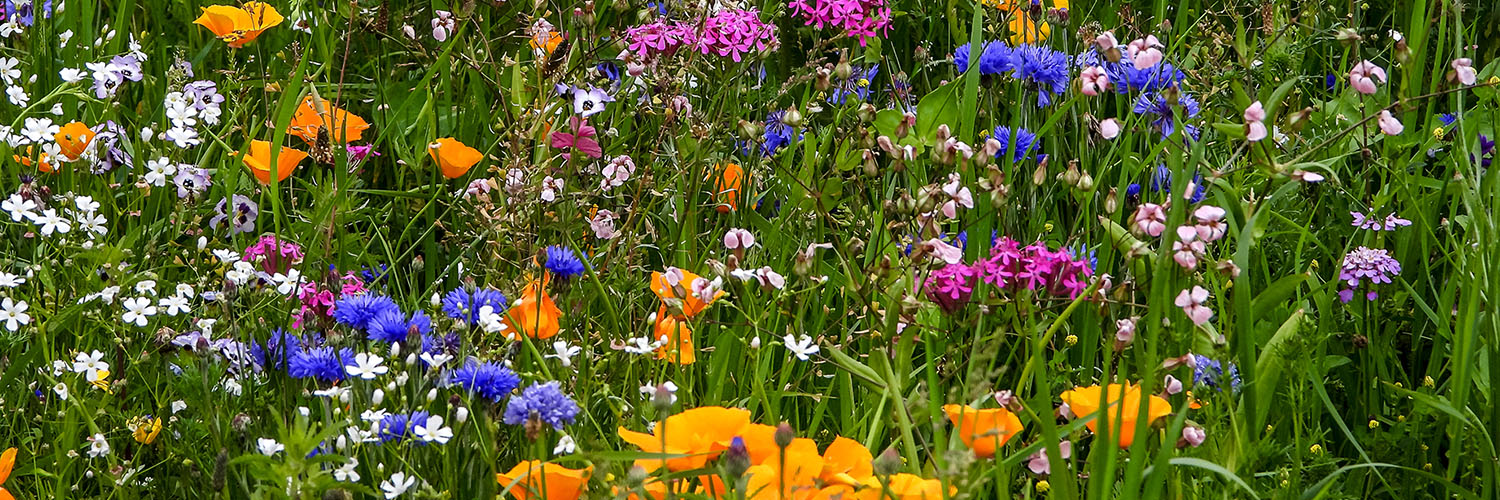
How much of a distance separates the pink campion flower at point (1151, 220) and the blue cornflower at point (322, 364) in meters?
0.81

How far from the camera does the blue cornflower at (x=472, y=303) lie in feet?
5.29

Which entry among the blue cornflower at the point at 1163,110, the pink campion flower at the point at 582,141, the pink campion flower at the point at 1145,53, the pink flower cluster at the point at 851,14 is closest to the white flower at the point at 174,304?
the pink campion flower at the point at 582,141

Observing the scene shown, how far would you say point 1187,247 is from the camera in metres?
1.31

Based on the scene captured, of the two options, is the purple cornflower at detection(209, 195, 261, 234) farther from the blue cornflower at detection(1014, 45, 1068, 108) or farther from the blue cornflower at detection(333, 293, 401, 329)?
the blue cornflower at detection(1014, 45, 1068, 108)

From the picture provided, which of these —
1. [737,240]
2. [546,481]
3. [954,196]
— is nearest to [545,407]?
[546,481]

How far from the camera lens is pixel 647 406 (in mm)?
1496

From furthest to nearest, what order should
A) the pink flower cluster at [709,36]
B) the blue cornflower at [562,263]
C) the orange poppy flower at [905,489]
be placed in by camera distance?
1. the pink flower cluster at [709,36]
2. the blue cornflower at [562,263]
3. the orange poppy flower at [905,489]

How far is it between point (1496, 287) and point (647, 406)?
0.91 m

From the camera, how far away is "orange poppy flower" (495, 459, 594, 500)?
1.18m

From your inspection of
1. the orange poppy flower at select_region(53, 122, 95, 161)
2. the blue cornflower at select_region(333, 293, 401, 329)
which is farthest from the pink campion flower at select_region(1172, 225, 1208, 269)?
the orange poppy flower at select_region(53, 122, 95, 161)

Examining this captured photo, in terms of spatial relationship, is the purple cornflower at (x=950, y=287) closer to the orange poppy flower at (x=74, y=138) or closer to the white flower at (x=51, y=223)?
the white flower at (x=51, y=223)

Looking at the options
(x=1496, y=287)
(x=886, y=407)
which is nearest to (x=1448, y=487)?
(x=1496, y=287)

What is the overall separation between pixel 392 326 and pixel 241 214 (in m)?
0.72

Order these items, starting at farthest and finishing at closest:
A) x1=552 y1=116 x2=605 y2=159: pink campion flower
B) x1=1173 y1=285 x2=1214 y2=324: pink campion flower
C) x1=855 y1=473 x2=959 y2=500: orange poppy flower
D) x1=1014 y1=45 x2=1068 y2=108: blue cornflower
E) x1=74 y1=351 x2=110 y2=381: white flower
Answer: x1=1014 y1=45 x2=1068 y2=108: blue cornflower < x1=552 y1=116 x2=605 y2=159: pink campion flower < x1=74 y1=351 x2=110 y2=381: white flower < x1=1173 y1=285 x2=1214 y2=324: pink campion flower < x1=855 y1=473 x2=959 y2=500: orange poppy flower
